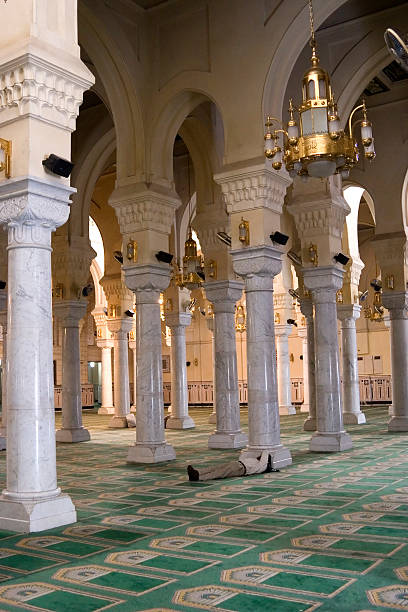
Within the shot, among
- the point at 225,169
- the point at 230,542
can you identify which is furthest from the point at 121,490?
Result: the point at 225,169

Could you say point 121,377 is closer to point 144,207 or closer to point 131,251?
point 131,251

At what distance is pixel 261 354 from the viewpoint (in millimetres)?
8352

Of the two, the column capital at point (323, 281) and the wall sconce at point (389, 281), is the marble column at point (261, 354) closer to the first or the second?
the column capital at point (323, 281)

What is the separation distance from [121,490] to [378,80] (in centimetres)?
871

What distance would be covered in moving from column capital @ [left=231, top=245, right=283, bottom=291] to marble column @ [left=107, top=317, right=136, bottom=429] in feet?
25.6

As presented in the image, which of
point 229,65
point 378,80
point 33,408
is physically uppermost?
point 378,80

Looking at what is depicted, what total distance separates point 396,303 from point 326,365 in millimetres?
3588

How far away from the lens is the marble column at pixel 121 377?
51.6 feet

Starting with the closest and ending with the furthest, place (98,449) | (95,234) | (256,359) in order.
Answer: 1. (256,359)
2. (98,449)
3. (95,234)

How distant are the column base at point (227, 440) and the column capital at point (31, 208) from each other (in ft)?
19.8

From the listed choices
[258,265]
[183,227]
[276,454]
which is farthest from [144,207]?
[183,227]

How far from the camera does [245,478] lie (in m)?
7.62

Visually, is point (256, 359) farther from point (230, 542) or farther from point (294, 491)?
point (230, 542)

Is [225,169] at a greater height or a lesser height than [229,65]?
lesser
